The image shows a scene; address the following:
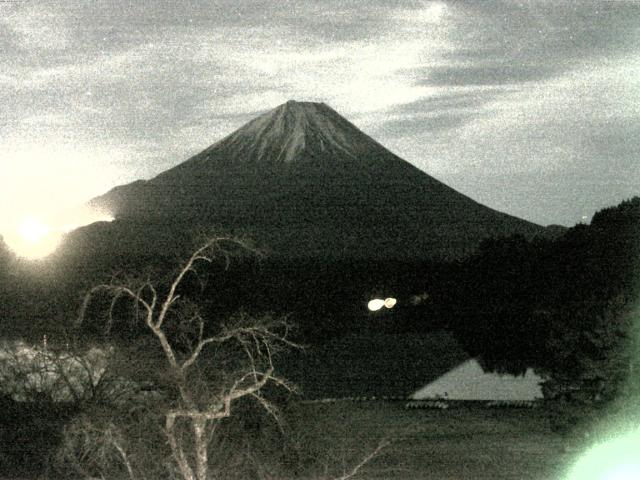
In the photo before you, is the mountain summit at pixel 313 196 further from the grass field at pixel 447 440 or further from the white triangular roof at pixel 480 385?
the grass field at pixel 447 440

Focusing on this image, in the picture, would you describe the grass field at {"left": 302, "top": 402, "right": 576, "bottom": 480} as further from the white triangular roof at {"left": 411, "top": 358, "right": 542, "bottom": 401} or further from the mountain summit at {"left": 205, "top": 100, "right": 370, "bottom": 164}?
the mountain summit at {"left": 205, "top": 100, "right": 370, "bottom": 164}

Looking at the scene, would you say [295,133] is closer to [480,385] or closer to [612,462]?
[480,385]

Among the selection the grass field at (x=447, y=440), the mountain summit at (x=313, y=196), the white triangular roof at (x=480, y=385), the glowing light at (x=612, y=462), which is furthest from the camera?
the mountain summit at (x=313, y=196)

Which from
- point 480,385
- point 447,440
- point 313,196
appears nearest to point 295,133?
point 313,196

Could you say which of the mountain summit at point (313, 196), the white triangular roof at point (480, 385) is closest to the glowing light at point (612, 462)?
the white triangular roof at point (480, 385)

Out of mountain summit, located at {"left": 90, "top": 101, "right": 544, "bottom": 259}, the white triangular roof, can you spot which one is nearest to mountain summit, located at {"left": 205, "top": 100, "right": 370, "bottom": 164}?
mountain summit, located at {"left": 90, "top": 101, "right": 544, "bottom": 259}
